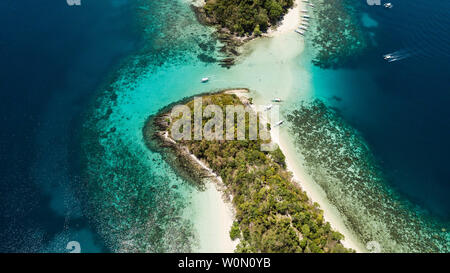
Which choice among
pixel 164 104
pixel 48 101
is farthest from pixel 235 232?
pixel 48 101

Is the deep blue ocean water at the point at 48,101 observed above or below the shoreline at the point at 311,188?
above

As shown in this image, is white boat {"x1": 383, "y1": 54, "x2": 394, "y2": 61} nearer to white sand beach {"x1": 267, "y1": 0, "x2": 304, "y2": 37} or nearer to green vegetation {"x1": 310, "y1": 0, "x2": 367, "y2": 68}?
green vegetation {"x1": 310, "y1": 0, "x2": 367, "y2": 68}

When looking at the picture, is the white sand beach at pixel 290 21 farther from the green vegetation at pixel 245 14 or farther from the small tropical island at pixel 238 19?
the green vegetation at pixel 245 14

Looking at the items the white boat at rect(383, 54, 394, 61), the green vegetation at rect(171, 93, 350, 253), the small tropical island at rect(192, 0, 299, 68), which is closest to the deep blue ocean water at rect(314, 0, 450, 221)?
the white boat at rect(383, 54, 394, 61)

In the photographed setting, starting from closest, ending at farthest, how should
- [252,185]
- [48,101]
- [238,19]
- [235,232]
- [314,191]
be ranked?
[235,232]
[252,185]
[314,191]
[48,101]
[238,19]

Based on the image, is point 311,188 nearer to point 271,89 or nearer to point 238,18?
point 271,89

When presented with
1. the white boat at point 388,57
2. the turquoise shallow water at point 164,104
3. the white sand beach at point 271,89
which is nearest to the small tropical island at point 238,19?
the white sand beach at point 271,89
